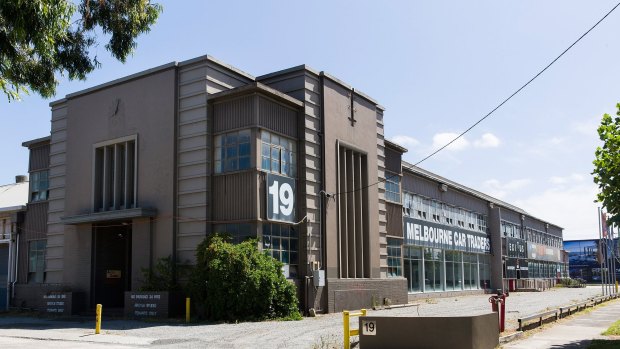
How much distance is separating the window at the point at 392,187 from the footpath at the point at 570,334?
13.7 m

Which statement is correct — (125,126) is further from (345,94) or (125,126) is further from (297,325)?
(297,325)

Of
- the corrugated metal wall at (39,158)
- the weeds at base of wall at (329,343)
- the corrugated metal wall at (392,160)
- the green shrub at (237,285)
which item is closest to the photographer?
the weeds at base of wall at (329,343)

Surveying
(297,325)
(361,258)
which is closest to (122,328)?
(297,325)

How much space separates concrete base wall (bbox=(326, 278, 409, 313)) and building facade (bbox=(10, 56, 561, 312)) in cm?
9

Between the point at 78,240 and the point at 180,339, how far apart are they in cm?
1425

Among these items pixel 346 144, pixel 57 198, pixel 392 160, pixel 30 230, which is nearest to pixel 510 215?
pixel 392 160

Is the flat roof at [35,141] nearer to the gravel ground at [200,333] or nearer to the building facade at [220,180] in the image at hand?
the building facade at [220,180]

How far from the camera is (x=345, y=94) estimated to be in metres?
33.0

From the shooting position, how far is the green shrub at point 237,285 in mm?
24484

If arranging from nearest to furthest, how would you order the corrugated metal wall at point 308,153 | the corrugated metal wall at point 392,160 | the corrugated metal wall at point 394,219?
the corrugated metal wall at point 308,153 < the corrugated metal wall at point 394,219 < the corrugated metal wall at point 392,160

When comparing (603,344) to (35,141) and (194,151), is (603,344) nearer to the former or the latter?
(194,151)

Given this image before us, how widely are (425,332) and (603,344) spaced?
5.25m

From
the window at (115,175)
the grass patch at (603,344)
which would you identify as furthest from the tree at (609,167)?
the window at (115,175)

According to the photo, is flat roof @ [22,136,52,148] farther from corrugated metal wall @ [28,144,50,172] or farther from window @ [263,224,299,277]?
window @ [263,224,299,277]
